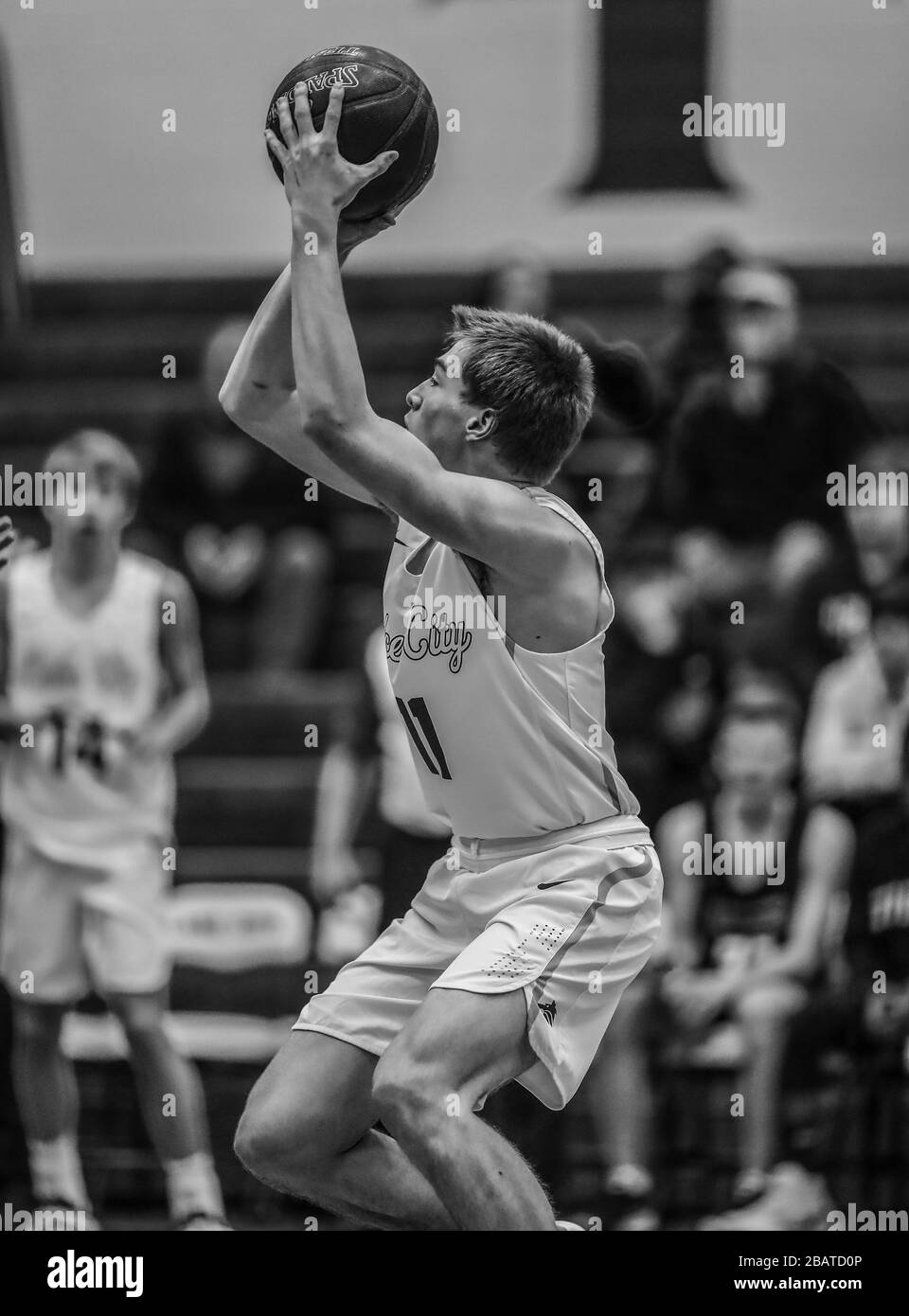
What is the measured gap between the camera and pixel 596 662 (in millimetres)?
3982

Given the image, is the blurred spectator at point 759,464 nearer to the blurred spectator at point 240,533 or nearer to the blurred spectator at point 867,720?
the blurred spectator at point 867,720

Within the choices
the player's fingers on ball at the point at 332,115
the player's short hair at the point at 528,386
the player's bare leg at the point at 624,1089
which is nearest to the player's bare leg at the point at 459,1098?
the player's short hair at the point at 528,386

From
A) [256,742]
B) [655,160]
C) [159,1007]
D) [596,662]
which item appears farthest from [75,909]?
[655,160]

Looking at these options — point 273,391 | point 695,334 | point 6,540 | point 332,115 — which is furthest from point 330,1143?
point 695,334

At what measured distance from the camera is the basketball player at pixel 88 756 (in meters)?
6.06

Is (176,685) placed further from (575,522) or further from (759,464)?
(575,522)

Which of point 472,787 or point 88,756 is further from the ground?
point 472,787

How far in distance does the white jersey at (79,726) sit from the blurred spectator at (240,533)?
1102 mm

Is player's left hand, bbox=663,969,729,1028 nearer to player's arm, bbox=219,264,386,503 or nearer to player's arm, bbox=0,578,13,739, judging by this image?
player's arm, bbox=0,578,13,739

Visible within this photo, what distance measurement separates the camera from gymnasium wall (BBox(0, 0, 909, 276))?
23.2ft

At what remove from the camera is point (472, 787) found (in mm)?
3898

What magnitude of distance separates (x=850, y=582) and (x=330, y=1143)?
11.4 feet

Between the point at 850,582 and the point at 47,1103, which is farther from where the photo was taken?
the point at 850,582

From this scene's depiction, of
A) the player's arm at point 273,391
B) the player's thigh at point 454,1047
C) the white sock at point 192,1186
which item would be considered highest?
the player's arm at point 273,391
